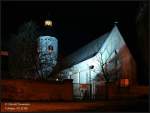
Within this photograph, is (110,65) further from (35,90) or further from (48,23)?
(35,90)

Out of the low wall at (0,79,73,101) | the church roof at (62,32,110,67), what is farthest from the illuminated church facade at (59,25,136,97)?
the low wall at (0,79,73,101)

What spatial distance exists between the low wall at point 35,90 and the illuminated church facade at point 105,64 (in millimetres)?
14956

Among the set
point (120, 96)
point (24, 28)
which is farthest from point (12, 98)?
point (24, 28)

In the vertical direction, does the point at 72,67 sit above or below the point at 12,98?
above

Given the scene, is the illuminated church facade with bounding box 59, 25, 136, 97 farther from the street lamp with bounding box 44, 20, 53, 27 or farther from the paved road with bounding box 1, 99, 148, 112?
the paved road with bounding box 1, 99, 148, 112

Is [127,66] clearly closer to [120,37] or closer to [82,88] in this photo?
[120,37]

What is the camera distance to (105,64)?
145 ft

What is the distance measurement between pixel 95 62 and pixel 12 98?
22.1 meters

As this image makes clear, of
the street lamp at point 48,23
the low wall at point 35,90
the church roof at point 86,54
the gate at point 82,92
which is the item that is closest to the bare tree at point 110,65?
the church roof at point 86,54

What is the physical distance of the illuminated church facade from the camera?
43906 millimetres

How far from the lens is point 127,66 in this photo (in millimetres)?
46781

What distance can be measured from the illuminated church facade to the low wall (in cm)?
1496

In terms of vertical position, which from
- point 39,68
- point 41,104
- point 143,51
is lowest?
point 41,104

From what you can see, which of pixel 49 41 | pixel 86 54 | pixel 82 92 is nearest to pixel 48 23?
pixel 49 41
